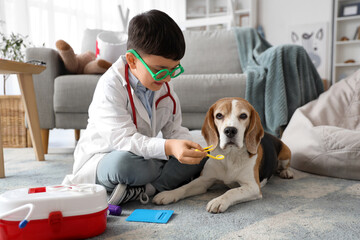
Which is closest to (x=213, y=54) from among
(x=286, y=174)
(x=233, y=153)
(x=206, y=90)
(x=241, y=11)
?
(x=206, y=90)

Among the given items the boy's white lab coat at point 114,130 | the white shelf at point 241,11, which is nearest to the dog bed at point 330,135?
the boy's white lab coat at point 114,130

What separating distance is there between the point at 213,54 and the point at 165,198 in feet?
8.44

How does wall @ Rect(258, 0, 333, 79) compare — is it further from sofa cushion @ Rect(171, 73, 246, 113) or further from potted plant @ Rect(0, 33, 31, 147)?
potted plant @ Rect(0, 33, 31, 147)

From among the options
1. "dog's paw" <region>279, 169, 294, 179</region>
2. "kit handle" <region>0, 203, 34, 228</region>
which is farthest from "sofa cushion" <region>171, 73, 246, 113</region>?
"kit handle" <region>0, 203, 34, 228</region>

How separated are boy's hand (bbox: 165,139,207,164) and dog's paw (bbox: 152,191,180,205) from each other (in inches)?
10.2

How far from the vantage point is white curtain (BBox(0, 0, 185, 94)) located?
3.76 m

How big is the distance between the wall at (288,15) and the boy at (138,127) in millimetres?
5949

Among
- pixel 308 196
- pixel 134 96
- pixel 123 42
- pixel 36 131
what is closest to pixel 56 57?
pixel 123 42

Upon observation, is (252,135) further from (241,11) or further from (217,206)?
(241,11)

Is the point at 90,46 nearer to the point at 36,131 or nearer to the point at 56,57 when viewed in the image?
the point at 56,57

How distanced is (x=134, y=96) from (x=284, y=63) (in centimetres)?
190

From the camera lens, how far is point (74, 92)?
2822 millimetres

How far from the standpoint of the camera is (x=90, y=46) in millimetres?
3805

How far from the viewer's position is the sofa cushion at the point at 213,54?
3627 mm
